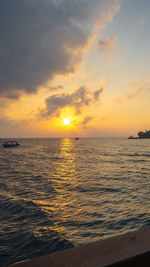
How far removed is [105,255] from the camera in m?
1.59

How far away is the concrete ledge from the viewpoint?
1491 mm

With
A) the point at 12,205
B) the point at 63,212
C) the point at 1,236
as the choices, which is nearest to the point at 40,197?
the point at 12,205

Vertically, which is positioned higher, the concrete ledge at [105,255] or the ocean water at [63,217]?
the concrete ledge at [105,255]

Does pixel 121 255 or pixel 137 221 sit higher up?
pixel 121 255

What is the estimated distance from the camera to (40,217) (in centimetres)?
812

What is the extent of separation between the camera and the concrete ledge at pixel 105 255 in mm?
1491

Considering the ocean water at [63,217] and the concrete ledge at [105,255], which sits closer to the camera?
the concrete ledge at [105,255]

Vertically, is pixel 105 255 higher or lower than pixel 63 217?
higher

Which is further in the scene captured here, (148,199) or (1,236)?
(148,199)

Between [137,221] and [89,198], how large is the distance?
378 centimetres

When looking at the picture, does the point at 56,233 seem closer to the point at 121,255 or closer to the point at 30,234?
the point at 30,234

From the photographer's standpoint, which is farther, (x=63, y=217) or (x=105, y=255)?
(x=63, y=217)

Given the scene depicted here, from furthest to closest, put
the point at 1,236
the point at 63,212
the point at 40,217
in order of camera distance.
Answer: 1. the point at 63,212
2. the point at 40,217
3. the point at 1,236

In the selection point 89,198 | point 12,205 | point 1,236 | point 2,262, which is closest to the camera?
point 2,262
